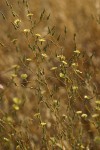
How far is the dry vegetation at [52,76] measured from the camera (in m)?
2.03

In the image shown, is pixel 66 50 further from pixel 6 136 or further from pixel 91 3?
pixel 6 136

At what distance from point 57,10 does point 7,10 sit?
360 millimetres

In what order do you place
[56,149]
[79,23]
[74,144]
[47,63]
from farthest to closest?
1. [79,23]
2. [47,63]
3. [56,149]
4. [74,144]

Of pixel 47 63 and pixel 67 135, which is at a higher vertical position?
pixel 47 63

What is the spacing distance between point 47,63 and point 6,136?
561mm

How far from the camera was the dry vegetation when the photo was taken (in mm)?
2029

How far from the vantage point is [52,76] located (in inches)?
99.6

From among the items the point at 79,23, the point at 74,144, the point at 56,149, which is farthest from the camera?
the point at 79,23

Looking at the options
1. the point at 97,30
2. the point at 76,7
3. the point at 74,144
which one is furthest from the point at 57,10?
the point at 74,144

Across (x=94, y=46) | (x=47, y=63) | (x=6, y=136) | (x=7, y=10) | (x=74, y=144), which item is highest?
(x=7, y=10)

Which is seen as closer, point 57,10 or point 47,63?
point 47,63

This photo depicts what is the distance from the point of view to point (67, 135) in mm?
1972

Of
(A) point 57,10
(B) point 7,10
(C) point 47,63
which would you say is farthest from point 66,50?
(B) point 7,10

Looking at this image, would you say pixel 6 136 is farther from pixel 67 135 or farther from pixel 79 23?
pixel 79 23
